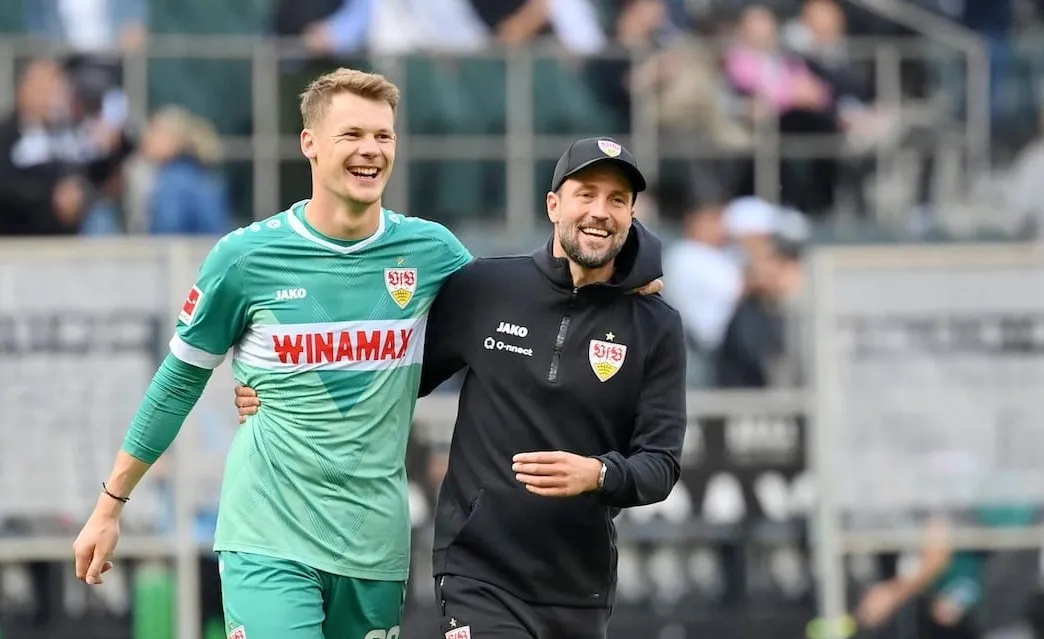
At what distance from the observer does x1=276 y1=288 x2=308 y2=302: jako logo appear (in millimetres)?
6648

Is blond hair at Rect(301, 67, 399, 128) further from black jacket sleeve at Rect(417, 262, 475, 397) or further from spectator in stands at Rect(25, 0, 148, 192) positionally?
spectator in stands at Rect(25, 0, 148, 192)

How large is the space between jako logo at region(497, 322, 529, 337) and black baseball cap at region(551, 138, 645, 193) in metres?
0.47

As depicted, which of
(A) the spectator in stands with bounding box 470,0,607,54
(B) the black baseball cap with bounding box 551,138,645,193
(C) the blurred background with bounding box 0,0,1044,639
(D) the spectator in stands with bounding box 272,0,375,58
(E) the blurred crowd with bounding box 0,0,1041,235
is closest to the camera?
(B) the black baseball cap with bounding box 551,138,645,193

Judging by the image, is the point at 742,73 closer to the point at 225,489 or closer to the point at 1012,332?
the point at 1012,332

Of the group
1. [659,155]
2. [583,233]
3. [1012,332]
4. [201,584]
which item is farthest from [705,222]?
[583,233]

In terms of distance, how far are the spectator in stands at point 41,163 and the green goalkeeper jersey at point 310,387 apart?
6983 millimetres

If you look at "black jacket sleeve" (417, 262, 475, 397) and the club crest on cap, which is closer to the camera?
the club crest on cap

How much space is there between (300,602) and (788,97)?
9.25 m

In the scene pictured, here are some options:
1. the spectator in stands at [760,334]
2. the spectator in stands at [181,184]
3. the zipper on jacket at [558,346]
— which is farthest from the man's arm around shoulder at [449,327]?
the spectator in stands at [181,184]

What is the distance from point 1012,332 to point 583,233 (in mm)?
6415

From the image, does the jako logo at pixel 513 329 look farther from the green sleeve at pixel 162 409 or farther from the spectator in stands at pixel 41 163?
the spectator in stands at pixel 41 163

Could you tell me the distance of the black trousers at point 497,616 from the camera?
21.8 feet

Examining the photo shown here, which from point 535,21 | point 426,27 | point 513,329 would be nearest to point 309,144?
point 513,329

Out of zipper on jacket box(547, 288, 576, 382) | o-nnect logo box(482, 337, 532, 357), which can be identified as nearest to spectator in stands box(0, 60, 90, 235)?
o-nnect logo box(482, 337, 532, 357)
